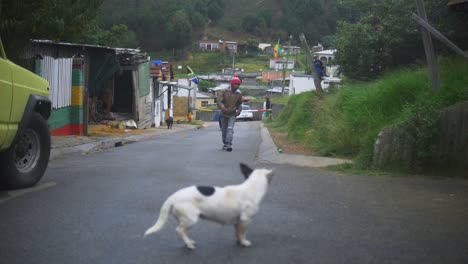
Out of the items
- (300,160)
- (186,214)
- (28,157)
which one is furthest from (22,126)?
(300,160)

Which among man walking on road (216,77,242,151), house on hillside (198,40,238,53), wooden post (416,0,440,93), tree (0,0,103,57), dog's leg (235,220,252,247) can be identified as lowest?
dog's leg (235,220,252,247)

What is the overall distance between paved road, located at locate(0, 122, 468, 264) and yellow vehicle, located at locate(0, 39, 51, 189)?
0.26 m

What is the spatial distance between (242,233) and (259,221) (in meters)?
1.14

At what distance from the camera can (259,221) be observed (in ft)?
20.7

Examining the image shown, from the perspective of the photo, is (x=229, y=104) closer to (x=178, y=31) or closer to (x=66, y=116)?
(x=66, y=116)

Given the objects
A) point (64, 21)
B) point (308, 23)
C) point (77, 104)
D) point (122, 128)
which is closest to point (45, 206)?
point (64, 21)

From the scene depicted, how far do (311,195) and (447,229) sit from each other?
84.8 inches

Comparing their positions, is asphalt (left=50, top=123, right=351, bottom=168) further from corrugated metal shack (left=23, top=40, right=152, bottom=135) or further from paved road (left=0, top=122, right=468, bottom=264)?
corrugated metal shack (left=23, top=40, right=152, bottom=135)

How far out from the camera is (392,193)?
316 inches

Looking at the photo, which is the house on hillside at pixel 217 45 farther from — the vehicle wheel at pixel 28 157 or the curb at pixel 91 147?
the vehicle wheel at pixel 28 157

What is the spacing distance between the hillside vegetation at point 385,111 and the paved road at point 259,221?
0.92 meters

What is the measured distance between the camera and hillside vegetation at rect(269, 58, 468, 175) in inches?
380

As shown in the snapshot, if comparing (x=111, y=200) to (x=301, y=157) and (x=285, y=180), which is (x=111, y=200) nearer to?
(x=285, y=180)

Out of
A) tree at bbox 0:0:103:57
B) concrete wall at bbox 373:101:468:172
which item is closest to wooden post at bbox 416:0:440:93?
concrete wall at bbox 373:101:468:172
